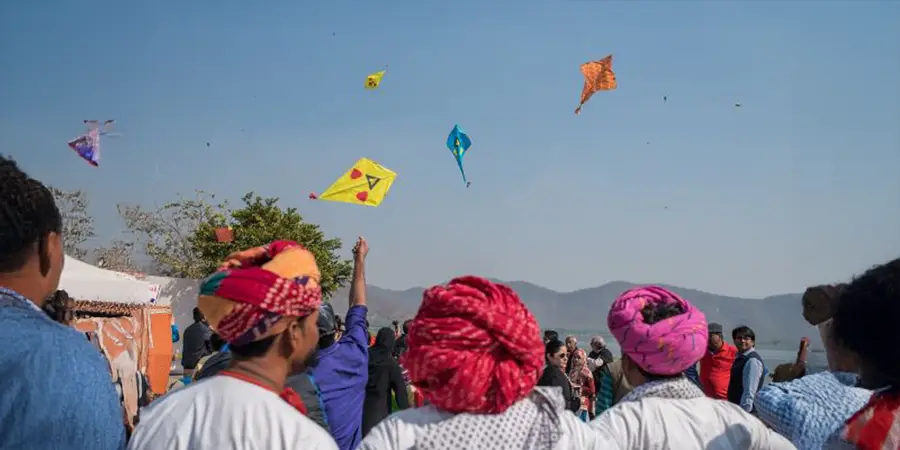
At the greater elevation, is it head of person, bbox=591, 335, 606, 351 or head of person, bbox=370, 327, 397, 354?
head of person, bbox=370, 327, 397, 354

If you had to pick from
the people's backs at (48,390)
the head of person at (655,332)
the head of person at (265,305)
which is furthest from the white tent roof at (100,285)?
the head of person at (655,332)

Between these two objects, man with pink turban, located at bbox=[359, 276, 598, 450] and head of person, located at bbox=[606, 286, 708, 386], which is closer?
man with pink turban, located at bbox=[359, 276, 598, 450]

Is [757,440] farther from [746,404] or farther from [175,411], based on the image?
[746,404]

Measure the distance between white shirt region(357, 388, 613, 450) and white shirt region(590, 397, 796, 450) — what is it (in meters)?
0.28

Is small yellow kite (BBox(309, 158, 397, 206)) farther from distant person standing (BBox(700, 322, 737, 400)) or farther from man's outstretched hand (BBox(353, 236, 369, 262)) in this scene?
distant person standing (BBox(700, 322, 737, 400))

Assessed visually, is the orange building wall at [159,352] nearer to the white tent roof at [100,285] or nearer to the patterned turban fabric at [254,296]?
the white tent roof at [100,285]

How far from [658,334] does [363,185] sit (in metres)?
3.97

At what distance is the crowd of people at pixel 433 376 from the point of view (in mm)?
2178

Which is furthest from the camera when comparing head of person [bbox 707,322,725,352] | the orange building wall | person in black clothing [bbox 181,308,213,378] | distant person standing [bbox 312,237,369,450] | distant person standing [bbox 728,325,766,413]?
the orange building wall

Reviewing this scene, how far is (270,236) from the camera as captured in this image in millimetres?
30578

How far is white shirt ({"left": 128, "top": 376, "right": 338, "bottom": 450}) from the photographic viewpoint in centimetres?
210

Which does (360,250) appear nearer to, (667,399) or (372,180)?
(667,399)

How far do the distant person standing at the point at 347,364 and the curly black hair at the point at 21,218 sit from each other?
1432 mm

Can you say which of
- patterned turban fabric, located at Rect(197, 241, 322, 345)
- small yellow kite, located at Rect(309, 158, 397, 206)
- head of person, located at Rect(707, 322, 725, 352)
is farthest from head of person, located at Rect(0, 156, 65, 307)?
head of person, located at Rect(707, 322, 725, 352)
